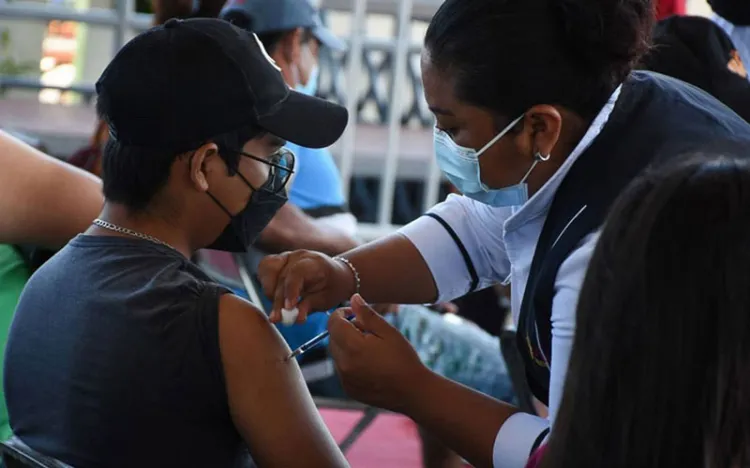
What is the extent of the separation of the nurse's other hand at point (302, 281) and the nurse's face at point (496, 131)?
307 mm

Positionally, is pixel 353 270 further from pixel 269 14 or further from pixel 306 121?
pixel 269 14

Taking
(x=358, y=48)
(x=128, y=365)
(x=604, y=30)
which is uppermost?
(x=604, y=30)

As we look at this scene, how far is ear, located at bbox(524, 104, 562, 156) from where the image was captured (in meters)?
1.62

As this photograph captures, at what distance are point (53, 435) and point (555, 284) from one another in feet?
2.30

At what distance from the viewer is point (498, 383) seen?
3.16 m

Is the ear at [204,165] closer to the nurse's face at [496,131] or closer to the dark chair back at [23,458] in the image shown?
the nurse's face at [496,131]

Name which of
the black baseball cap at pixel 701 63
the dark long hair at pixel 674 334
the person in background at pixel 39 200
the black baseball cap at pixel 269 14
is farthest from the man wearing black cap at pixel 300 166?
the dark long hair at pixel 674 334

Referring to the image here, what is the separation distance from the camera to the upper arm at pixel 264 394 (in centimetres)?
151

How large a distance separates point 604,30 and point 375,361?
541 mm

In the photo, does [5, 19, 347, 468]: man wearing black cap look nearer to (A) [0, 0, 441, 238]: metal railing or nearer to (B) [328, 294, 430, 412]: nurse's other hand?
(B) [328, 294, 430, 412]: nurse's other hand

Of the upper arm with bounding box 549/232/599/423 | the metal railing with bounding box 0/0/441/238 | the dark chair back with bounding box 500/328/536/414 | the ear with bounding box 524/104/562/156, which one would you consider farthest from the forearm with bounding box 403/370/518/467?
the metal railing with bounding box 0/0/441/238

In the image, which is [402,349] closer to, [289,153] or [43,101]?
[289,153]

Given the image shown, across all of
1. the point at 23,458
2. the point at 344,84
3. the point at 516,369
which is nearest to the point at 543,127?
the point at 23,458

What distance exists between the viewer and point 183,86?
1606 millimetres
